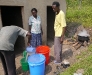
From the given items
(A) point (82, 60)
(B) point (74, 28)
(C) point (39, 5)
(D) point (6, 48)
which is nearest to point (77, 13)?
(B) point (74, 28)

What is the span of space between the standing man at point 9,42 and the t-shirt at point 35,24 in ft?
5.62

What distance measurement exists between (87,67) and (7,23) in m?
4.26

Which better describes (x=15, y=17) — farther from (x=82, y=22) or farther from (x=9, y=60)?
(x=82, y=22)

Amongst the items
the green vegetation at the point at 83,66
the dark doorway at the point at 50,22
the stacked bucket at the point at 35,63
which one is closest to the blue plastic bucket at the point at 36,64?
the stacked bucket at the point at 35,63

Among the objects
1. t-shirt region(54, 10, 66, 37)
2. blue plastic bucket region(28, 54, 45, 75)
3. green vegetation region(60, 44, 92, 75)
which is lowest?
green vegetation region(60, 44, 92, 75)

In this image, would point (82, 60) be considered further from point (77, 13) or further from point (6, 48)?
point (77, 13)

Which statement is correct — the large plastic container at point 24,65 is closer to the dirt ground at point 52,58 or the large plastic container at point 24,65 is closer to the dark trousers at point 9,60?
the dirt ground at point 52,58

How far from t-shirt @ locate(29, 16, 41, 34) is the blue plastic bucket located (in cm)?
147

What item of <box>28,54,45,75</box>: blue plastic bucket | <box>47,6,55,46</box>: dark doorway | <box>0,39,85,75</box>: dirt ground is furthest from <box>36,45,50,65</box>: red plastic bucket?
<box>47,6,55,46</box>: dark doorway

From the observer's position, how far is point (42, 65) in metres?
5.17

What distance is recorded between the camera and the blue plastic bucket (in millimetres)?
5055

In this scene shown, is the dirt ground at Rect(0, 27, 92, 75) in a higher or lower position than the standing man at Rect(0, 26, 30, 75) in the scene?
lower

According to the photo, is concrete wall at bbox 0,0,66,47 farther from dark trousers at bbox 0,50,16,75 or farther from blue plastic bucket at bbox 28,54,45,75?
dark trousers at bbox 0,50,16,75

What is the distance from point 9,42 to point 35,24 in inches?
79.4
